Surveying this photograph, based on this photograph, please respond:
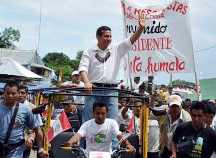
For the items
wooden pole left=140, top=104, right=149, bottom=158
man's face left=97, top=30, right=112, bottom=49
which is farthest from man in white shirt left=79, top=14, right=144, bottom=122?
wooden pole left=140, top=104, right=149, bottom=158

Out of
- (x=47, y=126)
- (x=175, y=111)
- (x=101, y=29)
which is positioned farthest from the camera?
(x=175, y=111)

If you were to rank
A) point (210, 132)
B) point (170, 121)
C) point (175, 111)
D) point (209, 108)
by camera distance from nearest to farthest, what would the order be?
1. point (210, 132)
2. point (209, 108)
3. point (175, 111)
4. point (170, 121)

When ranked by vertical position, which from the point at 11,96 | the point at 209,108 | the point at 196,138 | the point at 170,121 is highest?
the point at 11,96

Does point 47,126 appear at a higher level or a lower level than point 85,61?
lower

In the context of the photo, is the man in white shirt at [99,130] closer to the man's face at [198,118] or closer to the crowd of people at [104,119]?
the crowd of people at [104,119]

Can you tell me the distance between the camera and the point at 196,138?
6891mm

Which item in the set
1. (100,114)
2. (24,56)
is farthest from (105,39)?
(24,56)

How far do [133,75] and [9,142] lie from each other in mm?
6089

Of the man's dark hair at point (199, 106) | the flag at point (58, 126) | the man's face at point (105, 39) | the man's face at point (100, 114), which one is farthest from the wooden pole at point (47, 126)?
the man's dark hair at point (199, 106)

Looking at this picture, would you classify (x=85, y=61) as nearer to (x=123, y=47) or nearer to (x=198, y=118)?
(x=123, y=47)

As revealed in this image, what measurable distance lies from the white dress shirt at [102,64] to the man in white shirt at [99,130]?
57 centimetres

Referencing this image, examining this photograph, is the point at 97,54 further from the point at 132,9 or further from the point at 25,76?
the point at 25,76

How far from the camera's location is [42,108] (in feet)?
23.4

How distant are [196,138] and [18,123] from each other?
2141mm
